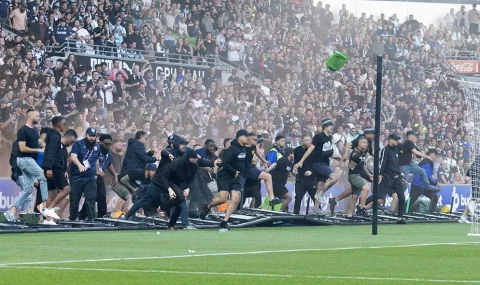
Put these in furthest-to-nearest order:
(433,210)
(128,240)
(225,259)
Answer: (433,210) → (128,240) → (225,259)

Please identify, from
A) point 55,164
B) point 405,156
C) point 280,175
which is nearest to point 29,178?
point 55,164

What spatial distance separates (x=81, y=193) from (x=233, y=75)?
14.2m

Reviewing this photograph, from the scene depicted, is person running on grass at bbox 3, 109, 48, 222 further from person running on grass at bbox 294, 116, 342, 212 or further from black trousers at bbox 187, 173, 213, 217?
person running on grass at bbox 294, 116, 342, 212

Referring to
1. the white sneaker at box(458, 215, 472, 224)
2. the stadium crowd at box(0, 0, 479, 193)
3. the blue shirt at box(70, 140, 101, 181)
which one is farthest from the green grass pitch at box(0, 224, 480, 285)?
the stadium crowd at box(0, 0, 479, 193)

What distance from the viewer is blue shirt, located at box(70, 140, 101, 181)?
63.1 feet

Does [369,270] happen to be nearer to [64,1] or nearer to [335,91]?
[64,1]

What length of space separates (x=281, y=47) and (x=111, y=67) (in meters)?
9.56

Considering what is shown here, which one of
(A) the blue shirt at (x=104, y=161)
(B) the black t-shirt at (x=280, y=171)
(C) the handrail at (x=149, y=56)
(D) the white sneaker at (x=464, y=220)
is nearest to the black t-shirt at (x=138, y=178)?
(A) the blue shirt at (x=104, y=161)

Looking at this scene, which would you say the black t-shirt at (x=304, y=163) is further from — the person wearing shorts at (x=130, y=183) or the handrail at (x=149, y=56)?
the handrail at (x=149, y=56)

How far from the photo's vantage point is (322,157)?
74.4 ft

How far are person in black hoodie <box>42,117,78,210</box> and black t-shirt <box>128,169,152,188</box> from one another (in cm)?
196

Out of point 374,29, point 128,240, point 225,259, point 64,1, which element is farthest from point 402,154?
point 374,29

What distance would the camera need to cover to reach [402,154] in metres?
25.1

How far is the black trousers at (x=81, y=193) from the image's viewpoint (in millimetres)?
19234
